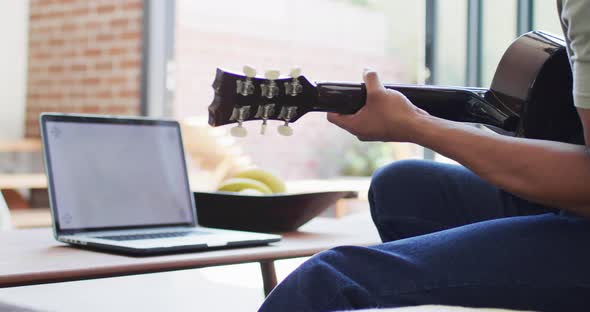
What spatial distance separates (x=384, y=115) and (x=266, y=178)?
61cm

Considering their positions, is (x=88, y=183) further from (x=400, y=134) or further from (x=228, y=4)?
(x=228, y=4)

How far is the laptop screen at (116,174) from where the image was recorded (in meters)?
1.20

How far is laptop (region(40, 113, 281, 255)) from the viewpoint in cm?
115

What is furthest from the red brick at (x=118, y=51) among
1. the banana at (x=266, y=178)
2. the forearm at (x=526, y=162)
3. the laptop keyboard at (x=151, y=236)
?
the forearm at (x=526, y=162)

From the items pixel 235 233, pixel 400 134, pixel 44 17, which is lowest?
pixel 235 233

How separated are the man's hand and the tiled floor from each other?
906mm

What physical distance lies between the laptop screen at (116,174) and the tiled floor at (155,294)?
484mm

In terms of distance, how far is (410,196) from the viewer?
112cm

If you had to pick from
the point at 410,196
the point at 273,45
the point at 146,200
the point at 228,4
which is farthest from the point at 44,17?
the point at 410,196

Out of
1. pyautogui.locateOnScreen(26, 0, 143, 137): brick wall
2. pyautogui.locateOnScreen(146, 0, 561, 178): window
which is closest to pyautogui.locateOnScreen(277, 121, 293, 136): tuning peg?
pyautogui.locateOnScreen(146, 0, 561, 178): window

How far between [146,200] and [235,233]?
0.18 metres

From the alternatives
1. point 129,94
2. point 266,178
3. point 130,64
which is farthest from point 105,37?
point 266,178

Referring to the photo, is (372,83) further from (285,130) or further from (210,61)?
(210,61)

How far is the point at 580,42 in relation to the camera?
79 centimetres
